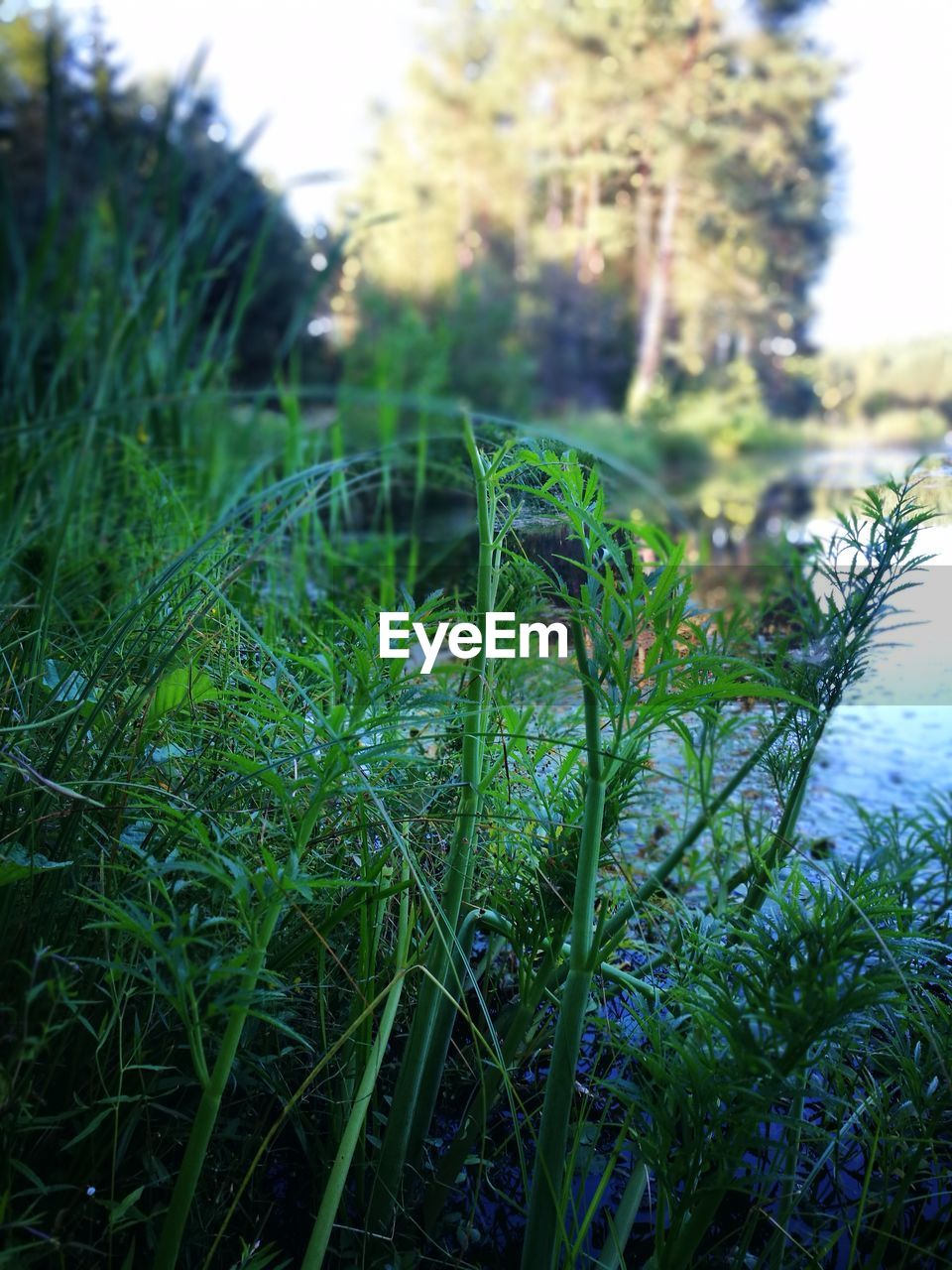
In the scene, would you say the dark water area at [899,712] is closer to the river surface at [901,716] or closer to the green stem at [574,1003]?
the river surface at [901,716]

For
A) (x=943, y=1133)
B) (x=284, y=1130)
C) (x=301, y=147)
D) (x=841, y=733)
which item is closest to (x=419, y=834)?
(x=284, y=1130)

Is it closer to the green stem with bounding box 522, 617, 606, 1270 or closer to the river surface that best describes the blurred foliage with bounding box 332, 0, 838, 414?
the river surface

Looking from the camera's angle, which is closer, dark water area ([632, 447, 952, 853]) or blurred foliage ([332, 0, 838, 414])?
dark water area ([632, 447, 952, 853])

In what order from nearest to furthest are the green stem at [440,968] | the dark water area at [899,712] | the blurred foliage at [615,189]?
the green stem at [440,968], the dark water area at [899,712], the blurred foliage at [615,189]

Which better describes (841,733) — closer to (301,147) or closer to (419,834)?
(419,834)

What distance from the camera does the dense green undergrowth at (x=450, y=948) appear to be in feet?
1.79
